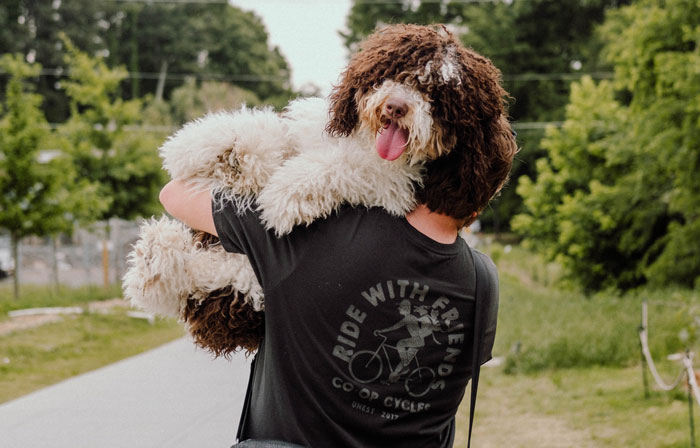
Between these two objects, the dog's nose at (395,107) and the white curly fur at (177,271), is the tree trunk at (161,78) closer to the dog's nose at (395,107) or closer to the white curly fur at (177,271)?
the white curly fur at (177,271)

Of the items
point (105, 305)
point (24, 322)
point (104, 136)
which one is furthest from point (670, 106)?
point (104, 136)

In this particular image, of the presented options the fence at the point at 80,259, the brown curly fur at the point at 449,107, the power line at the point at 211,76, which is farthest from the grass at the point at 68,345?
the power line at the point at 211,76

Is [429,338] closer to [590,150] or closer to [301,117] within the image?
[301,117]

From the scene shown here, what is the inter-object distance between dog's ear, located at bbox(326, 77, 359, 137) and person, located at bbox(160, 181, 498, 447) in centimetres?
20

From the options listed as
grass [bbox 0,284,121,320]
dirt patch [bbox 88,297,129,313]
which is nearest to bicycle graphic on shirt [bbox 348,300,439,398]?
grass [bbox 0,284,121,320]

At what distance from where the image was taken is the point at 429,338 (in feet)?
5.51

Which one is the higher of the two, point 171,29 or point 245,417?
point 171,29

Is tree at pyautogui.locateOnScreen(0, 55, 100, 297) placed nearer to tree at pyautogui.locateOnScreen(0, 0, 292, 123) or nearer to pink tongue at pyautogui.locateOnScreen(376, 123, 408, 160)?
pink tongue at pyautogui.locateOnScreen(376, 123, 408, 160)

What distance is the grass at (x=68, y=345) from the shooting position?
8.50m

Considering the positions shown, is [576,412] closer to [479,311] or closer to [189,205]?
[479,311]

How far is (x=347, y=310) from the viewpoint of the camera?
1.62 metres

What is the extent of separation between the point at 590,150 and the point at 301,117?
623 inches

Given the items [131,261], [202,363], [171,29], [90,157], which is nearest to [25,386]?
[202,363]

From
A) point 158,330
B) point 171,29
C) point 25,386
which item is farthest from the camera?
point 171,29
